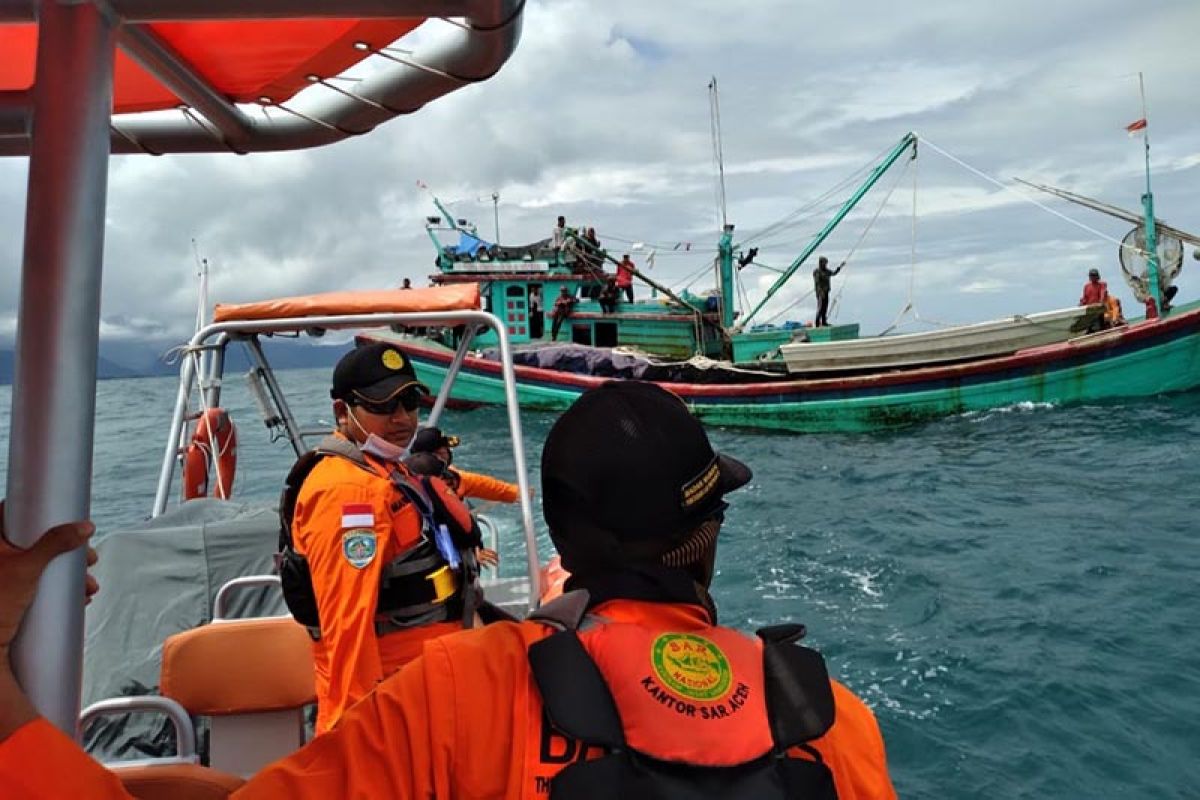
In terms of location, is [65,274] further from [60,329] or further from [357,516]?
[357,516]

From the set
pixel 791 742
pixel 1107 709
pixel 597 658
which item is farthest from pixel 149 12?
pixel 1107 709

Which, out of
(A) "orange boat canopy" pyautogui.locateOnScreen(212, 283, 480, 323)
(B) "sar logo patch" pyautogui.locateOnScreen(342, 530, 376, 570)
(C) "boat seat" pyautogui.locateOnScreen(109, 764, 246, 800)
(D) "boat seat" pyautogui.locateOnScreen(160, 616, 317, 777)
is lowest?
(D) "boat seat" pyautogui.locateOnScreen(160, 616, 317, 777)

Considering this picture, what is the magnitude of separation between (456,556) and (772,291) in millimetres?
21518

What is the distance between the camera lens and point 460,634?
3.24ft

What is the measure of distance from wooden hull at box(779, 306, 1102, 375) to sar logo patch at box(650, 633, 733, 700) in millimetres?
17081

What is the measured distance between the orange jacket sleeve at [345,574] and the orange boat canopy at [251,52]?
1.08m

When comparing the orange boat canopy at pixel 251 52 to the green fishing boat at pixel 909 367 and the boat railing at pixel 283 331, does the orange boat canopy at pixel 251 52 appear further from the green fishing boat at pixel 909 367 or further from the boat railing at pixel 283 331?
the green fishing boat at pixel 909 367

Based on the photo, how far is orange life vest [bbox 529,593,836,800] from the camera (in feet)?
2.93

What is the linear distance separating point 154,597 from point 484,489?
1.54 meters

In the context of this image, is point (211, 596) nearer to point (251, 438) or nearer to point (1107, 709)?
point (1107, 709)

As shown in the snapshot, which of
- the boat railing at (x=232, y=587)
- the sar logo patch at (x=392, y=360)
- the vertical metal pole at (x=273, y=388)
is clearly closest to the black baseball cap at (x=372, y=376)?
the sar logo patch at (x=392, y=360)

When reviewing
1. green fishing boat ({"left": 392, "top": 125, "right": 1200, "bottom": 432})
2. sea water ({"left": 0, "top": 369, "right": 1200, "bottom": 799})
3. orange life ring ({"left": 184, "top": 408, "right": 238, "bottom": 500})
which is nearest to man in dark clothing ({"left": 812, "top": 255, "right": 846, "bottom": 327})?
green fishing boat ({"left": 392, "top": 125, "right": 1200, "bottom": 432})

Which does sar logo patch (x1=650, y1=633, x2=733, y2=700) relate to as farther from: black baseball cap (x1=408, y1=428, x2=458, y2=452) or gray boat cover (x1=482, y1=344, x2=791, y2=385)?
gray boat cover (x1=482, y1=344, x2=791, y2=385)

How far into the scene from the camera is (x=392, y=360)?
2.75 meters
